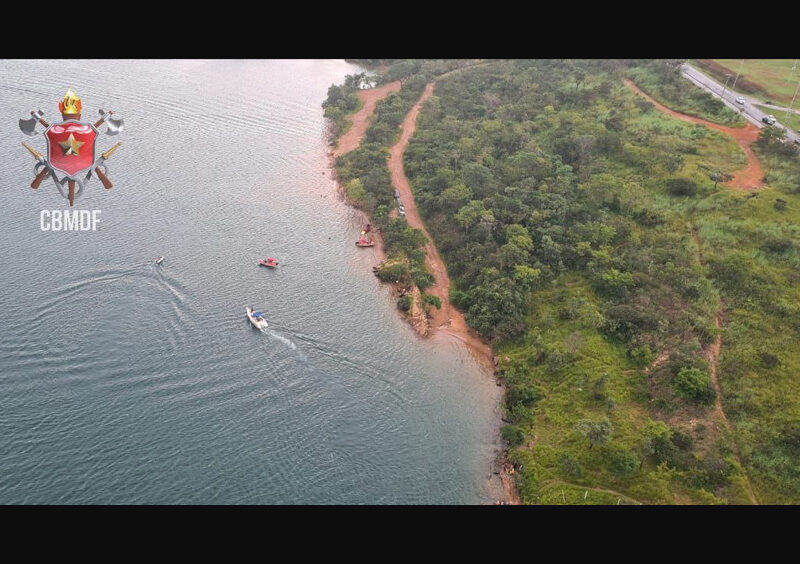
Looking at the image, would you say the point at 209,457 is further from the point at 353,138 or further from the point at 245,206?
the point at 353,138

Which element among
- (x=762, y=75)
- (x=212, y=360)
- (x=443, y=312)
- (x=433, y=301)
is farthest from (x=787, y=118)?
(x=212, y=360)

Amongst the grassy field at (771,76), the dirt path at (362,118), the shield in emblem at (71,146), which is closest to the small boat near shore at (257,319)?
the shield in emblem at (71,146)

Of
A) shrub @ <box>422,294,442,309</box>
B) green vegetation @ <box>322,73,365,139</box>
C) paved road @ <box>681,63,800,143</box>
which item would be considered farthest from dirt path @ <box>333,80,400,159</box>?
paved road @ <box>681,63,800,143</box>

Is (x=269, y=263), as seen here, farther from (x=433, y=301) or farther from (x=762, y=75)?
(x=762, y=75)

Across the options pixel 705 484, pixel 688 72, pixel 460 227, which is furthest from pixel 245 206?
pixel 688 72

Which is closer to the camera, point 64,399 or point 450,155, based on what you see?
point 64,399

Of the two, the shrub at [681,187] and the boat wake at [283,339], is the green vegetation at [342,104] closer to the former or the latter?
the boat wake at [283,339]
